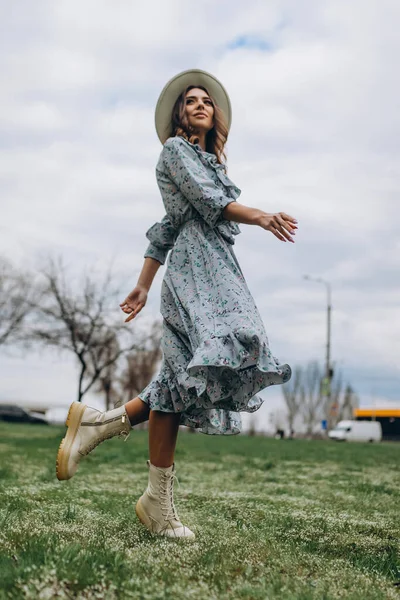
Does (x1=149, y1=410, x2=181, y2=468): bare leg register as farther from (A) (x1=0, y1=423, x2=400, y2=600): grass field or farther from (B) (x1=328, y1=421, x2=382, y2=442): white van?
(B) (x1=328, y1=421, x2=382, y2=442): white van

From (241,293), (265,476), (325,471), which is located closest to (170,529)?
(241,293)

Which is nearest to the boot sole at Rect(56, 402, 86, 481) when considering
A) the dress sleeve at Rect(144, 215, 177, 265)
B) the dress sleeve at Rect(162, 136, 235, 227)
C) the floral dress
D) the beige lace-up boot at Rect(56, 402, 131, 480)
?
the beige lace-up boot at Rect(56, 402, 131, 480)

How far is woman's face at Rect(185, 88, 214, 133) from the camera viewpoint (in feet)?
13.5

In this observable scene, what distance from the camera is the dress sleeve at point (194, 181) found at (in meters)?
3.66

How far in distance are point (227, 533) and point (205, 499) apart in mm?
1861

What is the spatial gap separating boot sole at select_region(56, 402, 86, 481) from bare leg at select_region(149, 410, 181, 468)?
0.40 metres

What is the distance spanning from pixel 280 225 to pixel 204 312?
1.74 ft

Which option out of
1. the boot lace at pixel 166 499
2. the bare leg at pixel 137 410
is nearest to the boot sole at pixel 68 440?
the bare leg at pixel 137 410

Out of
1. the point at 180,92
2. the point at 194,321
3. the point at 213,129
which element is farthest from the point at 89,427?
the point at 180,92

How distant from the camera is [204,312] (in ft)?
11.3

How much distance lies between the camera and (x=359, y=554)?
3508mm

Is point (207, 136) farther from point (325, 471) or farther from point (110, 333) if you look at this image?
point (110, 333)

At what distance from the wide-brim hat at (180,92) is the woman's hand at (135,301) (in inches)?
35.2

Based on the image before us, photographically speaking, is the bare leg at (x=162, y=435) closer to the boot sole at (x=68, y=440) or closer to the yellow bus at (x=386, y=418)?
the boot sole at (x=68, y=440)
